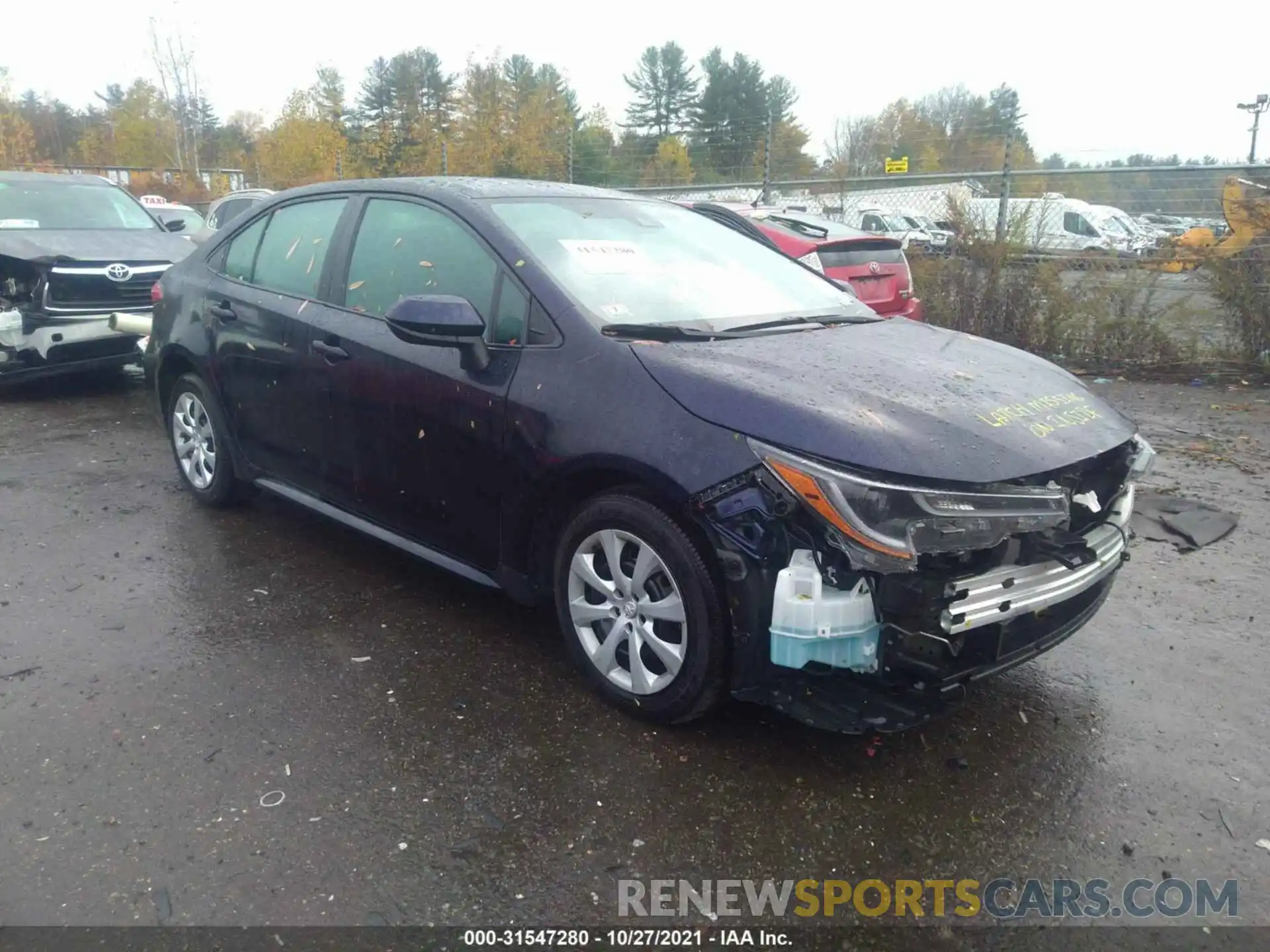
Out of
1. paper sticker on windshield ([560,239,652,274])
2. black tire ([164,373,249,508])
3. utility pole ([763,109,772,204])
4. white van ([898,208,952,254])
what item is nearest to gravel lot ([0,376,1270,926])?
black tire ([164,373,249,508])

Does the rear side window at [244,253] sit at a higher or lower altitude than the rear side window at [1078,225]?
lower

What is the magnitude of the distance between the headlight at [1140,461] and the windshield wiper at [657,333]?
1.42 m

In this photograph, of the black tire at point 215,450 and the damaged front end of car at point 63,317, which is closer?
the black tire at point 215,450

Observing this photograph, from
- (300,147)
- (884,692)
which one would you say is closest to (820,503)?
(884,692)

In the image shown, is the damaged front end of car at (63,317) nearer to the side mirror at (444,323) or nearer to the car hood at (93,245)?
the car hood at (93,245)

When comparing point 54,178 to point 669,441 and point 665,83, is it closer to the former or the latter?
point 669,441

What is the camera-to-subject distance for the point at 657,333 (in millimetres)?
3252

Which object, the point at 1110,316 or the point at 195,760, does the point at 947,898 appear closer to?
the point at 195,760

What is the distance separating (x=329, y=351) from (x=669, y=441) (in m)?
1.82

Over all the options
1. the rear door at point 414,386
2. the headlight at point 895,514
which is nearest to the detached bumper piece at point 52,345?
the rear door at point 414,386

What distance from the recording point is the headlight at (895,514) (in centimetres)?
256

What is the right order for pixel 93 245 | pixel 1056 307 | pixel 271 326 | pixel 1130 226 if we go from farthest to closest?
pixel 1130 226, pixel 1056 307, pixel 93 245, pixel 271 326

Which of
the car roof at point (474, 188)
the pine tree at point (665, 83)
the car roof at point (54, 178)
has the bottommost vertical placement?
the car roof at point (474, 188)

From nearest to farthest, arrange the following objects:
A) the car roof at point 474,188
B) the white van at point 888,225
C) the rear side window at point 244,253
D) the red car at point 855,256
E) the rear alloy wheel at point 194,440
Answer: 1. the car roof at point 474,188
2. the rear side window at point 244,253
3. the rear alloy wheel at point 194,440
4. the red car at point 855,256
5. the white van at point 888,225
